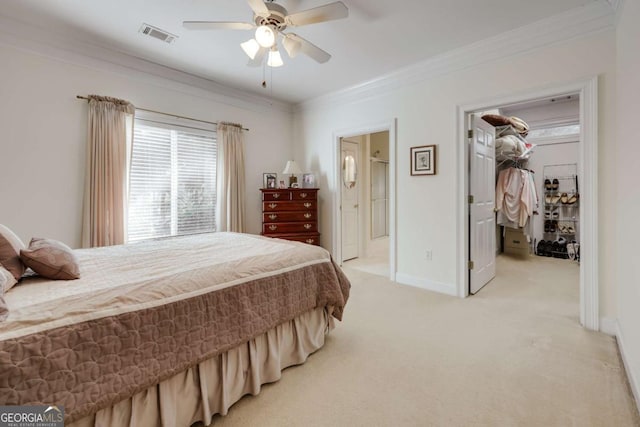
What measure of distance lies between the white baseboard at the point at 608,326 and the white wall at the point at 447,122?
5cm

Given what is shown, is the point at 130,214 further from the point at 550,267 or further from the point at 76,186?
the point at 550,267

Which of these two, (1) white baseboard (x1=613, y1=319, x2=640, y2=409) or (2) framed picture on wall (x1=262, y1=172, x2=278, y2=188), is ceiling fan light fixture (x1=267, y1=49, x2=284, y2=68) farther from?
(1) white baseboard (x1=613, y1=319, x2=640, y2=409)

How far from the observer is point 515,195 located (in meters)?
4.77

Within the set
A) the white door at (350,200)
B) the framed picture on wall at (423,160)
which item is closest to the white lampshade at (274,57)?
the framed picture on wall at (423,160)

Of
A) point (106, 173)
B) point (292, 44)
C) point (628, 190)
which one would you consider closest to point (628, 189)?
point (628, 190)

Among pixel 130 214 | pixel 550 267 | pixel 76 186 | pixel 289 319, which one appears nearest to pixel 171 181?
pixel 130 214

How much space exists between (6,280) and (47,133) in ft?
7.50

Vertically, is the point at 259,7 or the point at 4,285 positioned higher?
the point at 259,7

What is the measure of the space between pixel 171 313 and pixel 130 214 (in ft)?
8.38

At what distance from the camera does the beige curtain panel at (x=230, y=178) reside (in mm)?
4039

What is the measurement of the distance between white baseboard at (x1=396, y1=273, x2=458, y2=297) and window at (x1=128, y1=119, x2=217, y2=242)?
2.69m

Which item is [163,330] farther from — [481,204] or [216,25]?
[481,204]

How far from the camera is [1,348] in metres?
0.90

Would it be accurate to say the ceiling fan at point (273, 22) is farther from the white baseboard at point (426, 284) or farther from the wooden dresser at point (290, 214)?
the white baseboard at point (426, 284)
